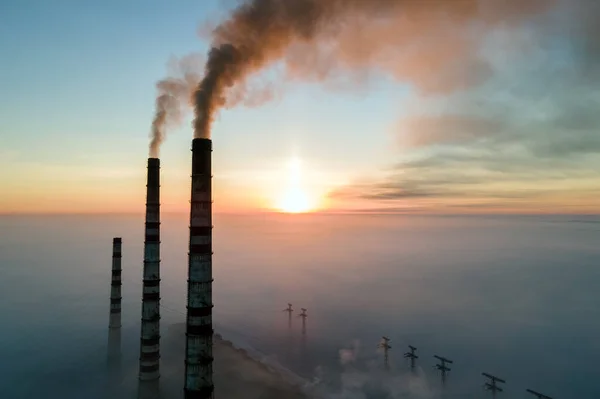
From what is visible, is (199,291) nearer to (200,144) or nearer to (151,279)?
(200,144)

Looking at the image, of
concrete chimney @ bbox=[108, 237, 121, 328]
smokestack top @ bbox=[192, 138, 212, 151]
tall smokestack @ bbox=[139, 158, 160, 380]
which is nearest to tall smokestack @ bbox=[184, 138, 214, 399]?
smokestack top @ bbox=[192, 138, 212, 151]

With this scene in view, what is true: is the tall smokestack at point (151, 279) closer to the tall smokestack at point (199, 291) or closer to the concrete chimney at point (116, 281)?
the concrete chimney at point (116, 281)

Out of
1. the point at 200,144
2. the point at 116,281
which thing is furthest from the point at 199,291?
the point at 116,281

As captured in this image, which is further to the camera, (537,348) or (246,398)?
(537,348)

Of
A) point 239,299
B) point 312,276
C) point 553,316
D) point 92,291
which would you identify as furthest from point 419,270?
point 92,291

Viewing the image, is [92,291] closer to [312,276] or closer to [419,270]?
[312,276]

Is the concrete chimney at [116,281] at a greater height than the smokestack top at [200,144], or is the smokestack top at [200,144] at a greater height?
the smokestack top at [200,144]

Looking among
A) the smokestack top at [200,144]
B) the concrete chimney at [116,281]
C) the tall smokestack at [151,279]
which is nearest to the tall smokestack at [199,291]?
the smokestack top at [200,144]
